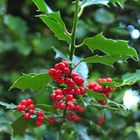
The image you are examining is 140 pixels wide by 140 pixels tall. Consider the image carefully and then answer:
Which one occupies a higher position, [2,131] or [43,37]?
[43,37]

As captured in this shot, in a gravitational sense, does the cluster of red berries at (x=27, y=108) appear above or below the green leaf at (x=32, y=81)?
below

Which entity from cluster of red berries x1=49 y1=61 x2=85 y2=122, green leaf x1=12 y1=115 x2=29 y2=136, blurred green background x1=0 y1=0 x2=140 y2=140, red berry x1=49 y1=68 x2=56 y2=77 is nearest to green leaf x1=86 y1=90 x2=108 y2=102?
cluster of red berries x1=49 y1=61 x2=85 y2=122

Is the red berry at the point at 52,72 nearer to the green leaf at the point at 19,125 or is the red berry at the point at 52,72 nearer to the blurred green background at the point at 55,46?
the green leaf at the point at 19,125

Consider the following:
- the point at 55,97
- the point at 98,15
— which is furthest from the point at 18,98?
the point at 55,97

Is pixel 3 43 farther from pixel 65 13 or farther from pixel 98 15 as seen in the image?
pixel 98 15

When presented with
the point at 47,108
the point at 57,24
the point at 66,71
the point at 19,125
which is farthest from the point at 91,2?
the point at 19,125

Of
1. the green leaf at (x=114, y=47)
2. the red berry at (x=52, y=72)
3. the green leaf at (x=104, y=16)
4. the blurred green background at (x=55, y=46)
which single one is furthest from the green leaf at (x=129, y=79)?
the green leaf at (x=104, y=16)
